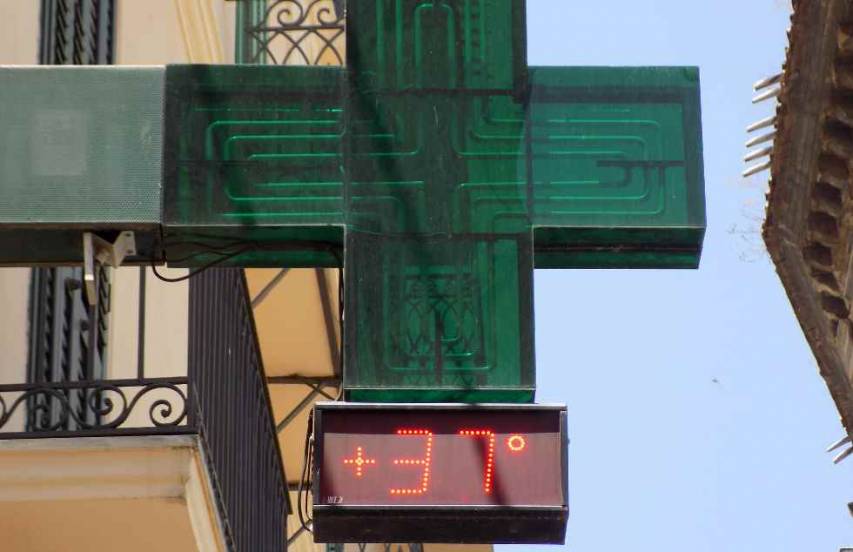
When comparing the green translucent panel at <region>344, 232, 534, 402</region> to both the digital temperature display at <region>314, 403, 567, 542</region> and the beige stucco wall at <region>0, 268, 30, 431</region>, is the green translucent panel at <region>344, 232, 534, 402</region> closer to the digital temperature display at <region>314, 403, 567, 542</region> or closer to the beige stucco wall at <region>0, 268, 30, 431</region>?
the digital temperature display at <region>314, 403, 567, 542</region>

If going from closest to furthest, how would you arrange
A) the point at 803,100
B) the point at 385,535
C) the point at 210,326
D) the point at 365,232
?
1. the point at 385,535
2. the point at 365,232
3. the point at 210,326
4. the point at 803,100

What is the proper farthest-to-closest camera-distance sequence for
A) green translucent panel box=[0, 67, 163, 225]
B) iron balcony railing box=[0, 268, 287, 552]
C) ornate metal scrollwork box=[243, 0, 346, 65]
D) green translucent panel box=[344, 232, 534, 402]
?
ornate metal scrollwork box=[243, 0, 346, 65] < iron balcony railing box=[0, 268, 287, 552] < green translucent panel box=[0, 67, 163, 225] < green translucent panel box=[344, 232, 534, 402]

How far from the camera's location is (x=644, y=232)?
7.14 meters

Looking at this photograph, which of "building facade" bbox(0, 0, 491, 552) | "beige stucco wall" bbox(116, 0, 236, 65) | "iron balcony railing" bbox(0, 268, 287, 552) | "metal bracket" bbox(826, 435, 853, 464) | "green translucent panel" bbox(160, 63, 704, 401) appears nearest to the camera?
"green translucent panel" bbox(160, 63, 704, 401)

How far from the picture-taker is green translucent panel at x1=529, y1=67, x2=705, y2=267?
7.13 meters

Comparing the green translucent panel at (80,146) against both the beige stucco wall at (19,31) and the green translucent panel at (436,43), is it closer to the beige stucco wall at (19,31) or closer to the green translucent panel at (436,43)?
the green translucent panel at (436,43)

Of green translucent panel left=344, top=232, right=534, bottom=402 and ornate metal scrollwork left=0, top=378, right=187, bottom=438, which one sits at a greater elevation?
green translucent panel left=344, top=232, right=534, bottom=402

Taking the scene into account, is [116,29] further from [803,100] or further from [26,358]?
[803,100]

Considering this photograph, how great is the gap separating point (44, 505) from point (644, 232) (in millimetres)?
3330

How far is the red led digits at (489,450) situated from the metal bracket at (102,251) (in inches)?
49.3

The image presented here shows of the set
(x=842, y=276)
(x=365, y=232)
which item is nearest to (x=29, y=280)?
(x=365, y=232)

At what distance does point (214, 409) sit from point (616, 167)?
165 inches

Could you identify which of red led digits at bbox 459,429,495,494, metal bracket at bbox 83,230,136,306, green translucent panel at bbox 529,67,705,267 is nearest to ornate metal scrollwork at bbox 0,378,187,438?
metal bracket at bbox 83,230,136,306

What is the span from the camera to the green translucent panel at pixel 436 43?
23.5 feet
